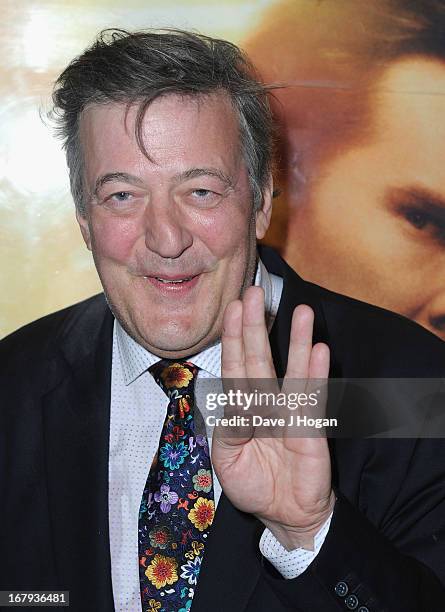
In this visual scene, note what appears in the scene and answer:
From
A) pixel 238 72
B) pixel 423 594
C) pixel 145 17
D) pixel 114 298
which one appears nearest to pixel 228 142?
pixel 238 72

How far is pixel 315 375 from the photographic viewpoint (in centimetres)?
119

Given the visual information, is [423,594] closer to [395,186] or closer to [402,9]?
[395,186]

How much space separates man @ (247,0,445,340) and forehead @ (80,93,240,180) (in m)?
0.37

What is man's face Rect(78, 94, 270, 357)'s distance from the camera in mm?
1508

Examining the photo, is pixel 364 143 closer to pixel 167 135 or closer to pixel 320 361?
pixel 167 135

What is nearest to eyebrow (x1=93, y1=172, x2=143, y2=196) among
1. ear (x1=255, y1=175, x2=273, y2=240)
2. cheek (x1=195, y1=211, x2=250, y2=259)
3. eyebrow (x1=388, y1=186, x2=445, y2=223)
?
cheek (x1=195, y1=211, x2=250, y2=259)

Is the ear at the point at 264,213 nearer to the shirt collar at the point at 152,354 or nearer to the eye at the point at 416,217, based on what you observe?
the shirt collar at the point at 152,354

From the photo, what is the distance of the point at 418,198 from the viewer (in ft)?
6.31

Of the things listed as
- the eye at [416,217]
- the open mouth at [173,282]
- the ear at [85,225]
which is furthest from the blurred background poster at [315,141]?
the open mouth at [173,282]

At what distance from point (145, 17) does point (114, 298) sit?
65 cm

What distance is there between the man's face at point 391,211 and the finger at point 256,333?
769 mm

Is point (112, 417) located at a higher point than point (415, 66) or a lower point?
lower

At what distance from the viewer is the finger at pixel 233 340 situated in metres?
1.20

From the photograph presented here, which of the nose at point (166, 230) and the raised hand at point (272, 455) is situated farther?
the nose at point (166, 230)
